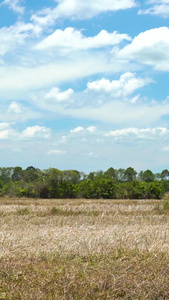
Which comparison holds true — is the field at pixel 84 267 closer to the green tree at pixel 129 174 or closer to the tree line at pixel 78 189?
the tree line at pixel 78 189

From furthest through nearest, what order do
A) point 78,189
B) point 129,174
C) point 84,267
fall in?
1. point 129,174
2. point 78,189
3. point 84,267

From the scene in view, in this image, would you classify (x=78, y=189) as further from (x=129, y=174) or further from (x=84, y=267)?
(x=84, y=267)

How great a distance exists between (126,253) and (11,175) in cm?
4720

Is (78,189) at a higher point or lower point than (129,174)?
lower

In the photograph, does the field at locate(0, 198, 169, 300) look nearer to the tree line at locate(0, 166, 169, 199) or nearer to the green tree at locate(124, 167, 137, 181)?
the tree line at locate(0, 166, 169, 199)

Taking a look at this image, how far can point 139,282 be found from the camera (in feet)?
13.3

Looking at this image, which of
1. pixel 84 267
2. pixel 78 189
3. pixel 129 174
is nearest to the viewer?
pixel 84 267

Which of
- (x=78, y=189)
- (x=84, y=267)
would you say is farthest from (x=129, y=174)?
(x=84, y=267)

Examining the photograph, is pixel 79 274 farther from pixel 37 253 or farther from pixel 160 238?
pixel 160 238

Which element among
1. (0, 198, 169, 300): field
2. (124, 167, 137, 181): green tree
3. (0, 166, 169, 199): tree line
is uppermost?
(124, 167, 137, 181): green tree

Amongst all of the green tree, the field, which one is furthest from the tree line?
the field

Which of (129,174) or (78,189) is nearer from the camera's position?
(78,189)

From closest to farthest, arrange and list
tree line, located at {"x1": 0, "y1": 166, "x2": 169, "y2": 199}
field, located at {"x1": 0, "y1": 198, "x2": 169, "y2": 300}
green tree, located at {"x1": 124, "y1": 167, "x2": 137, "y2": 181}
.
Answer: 1. field, located at {"x1": 0, "y1": 198, "x2": 169, "y2": 300}
2. tree line, located at {"x1": 0, "y1": 166, "x2": 169, "y2": 199}
3. green tree, located at {"x1": 124, "y1": 167, "x2": 137, "y2": 181}


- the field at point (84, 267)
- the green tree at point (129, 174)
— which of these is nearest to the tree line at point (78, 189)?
the green tree at point (129, 174)
